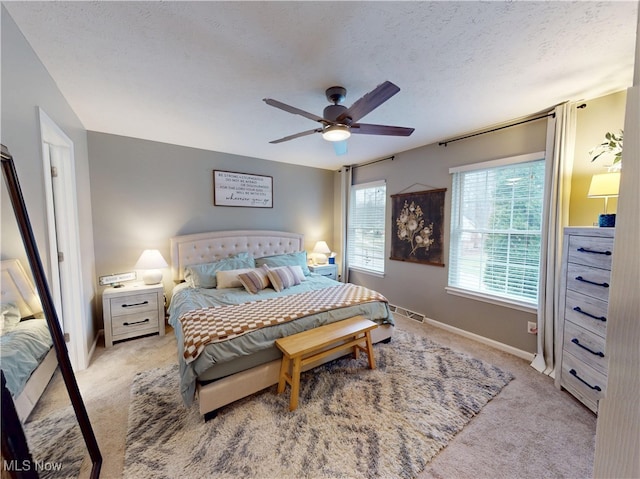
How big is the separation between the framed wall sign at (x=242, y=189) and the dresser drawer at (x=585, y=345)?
3698mm

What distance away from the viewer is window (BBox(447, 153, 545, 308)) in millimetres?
2551

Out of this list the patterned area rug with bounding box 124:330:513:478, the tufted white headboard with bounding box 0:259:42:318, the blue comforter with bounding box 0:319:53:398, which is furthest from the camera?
the patterned area rug with bounding box 124:330:513:478

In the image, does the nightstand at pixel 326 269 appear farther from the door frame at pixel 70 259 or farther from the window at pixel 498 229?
the door frame at pixel 70 259

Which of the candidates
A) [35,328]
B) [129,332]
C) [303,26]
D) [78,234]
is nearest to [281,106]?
[303,26]

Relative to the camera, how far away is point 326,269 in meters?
4.30

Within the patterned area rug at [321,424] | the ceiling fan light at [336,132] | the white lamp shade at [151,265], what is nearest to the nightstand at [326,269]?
the patterned area rug at [321,424]

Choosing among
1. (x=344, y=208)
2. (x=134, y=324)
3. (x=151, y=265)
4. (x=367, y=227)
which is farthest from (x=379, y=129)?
(x=134, y=324)

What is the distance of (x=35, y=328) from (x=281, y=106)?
5.84ft

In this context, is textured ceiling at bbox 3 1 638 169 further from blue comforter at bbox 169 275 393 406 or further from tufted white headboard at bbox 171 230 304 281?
blue comforter at bbox 169 275 393 406

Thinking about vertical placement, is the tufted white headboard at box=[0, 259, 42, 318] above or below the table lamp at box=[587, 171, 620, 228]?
below

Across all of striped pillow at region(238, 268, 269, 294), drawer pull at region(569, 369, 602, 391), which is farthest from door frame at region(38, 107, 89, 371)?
drawer pull at region(569, 369, 602, 391)

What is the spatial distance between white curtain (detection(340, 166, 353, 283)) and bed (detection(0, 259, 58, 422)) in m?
3.77

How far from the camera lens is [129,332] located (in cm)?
287

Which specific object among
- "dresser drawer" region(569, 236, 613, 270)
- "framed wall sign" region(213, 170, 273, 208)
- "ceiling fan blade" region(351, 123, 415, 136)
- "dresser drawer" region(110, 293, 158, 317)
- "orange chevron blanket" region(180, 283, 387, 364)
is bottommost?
"dresser drawer" region(110, 293, 158, 317)
